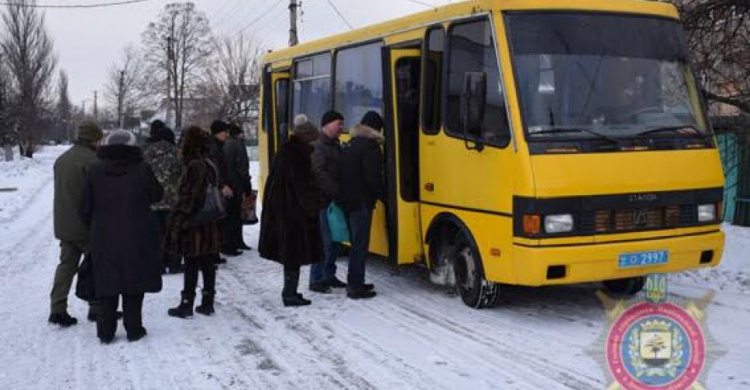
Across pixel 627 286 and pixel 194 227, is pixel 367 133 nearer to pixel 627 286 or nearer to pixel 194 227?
pixel 194 227

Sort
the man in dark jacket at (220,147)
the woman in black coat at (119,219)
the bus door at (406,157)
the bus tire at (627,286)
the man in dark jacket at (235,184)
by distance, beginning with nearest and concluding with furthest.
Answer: the woman in black coat at (119,219)
the bus tire at (627,286)
the bus door at (406,157)
the man in dark jacket at (220,147)
the man in dark jacket at (235,184)

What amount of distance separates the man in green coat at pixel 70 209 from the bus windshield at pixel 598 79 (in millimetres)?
3794

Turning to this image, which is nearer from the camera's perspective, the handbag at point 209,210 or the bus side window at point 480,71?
the bus side window at point 480,71

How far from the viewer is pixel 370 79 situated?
337 inches

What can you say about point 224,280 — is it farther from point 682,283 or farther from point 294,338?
point 682,283

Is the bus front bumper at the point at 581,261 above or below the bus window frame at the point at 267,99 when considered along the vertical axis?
below

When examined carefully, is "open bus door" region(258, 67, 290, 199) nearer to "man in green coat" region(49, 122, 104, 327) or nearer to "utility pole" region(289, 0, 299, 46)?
"man in green coat" region(49, 122, 104, 327)

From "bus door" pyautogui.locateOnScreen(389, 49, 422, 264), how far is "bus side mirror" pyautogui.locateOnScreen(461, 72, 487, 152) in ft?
3.58

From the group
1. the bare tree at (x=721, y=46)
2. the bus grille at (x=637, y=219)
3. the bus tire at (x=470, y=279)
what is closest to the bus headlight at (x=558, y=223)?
the bus grille at (x=637, y=219)

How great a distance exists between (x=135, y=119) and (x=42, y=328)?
58748 mm

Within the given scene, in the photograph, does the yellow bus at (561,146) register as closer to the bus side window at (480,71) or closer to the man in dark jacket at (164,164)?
the bus side window at (480,71)

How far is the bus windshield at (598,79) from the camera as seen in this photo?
637 centimetres

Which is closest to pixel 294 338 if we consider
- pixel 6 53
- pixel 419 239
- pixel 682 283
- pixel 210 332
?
pixel 210 332

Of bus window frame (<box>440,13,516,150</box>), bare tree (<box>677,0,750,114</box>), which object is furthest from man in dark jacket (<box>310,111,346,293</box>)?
bare tree (<box>677,0,750,114</box>)
